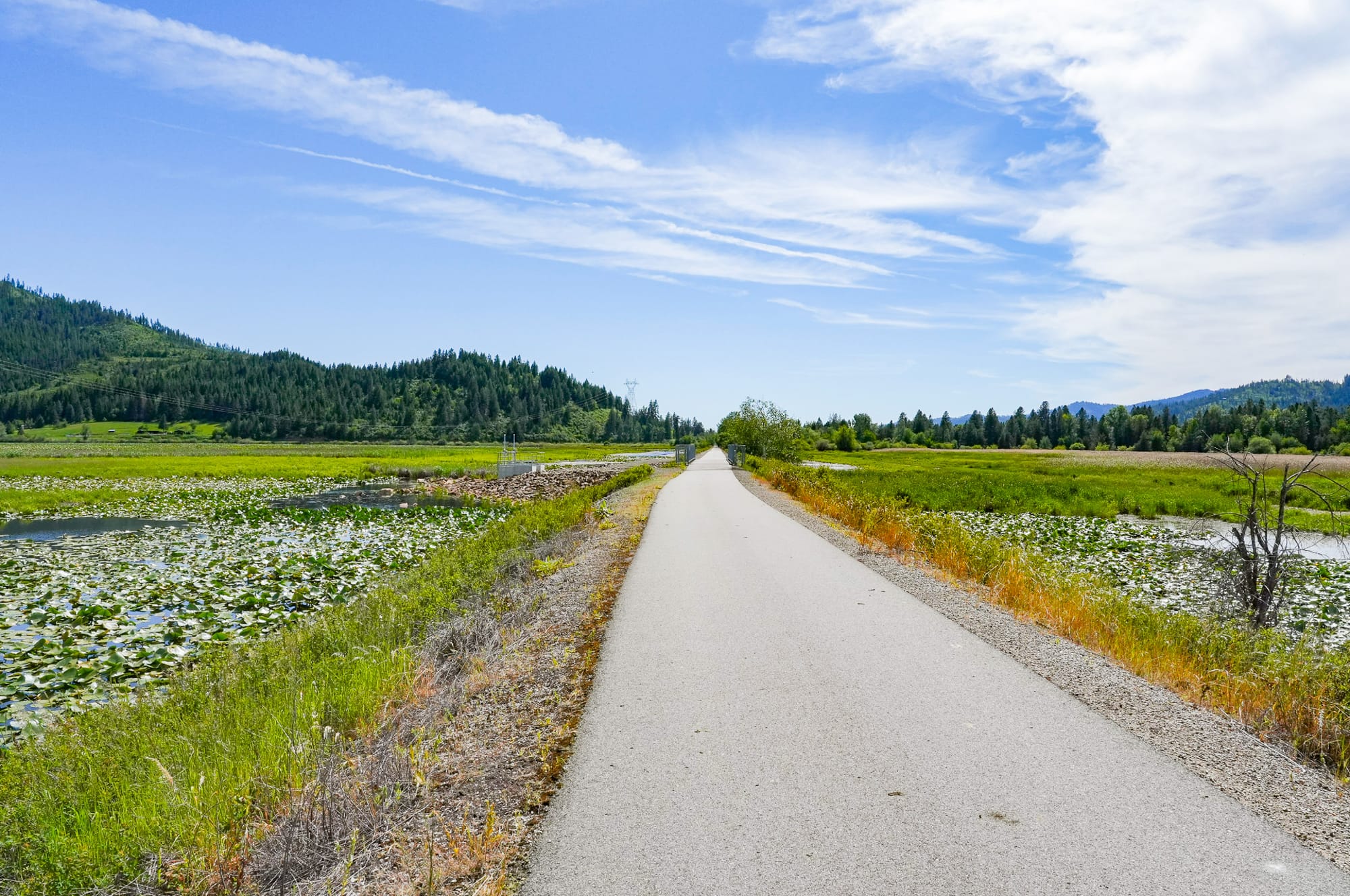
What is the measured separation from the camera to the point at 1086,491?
38.0 metres

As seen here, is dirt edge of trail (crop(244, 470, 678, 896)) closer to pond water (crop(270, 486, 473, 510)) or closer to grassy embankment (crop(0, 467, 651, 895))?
grassy embankment (crop(0, 467, 651, 895))

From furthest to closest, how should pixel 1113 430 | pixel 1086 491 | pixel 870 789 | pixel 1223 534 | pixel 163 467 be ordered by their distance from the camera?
1. pixel 1113 430
2. pixel 163 467
3. pixel 1086 491
4. pixel 1223 534
5. pixel 870 789

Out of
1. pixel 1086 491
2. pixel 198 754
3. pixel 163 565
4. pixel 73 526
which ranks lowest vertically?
pixel 73 526

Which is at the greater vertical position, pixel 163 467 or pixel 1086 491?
pixel 1086 491

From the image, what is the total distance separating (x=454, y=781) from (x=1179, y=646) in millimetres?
7933

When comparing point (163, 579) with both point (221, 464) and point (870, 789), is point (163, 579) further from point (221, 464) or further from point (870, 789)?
point (221, 464)

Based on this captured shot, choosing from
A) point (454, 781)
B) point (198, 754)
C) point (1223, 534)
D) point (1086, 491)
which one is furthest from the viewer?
point (1086, 491)

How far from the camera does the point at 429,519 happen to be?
92.0ft

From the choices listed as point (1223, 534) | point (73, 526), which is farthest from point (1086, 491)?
point (73, 526)

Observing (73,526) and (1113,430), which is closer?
(73,526)

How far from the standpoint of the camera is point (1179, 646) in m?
8.27

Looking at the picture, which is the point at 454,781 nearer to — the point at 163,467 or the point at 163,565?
the point at 163,565

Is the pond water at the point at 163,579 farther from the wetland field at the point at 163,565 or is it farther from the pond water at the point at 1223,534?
the pond water at the point at 1223,534

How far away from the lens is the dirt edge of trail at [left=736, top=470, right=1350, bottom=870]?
4246 millimetres
